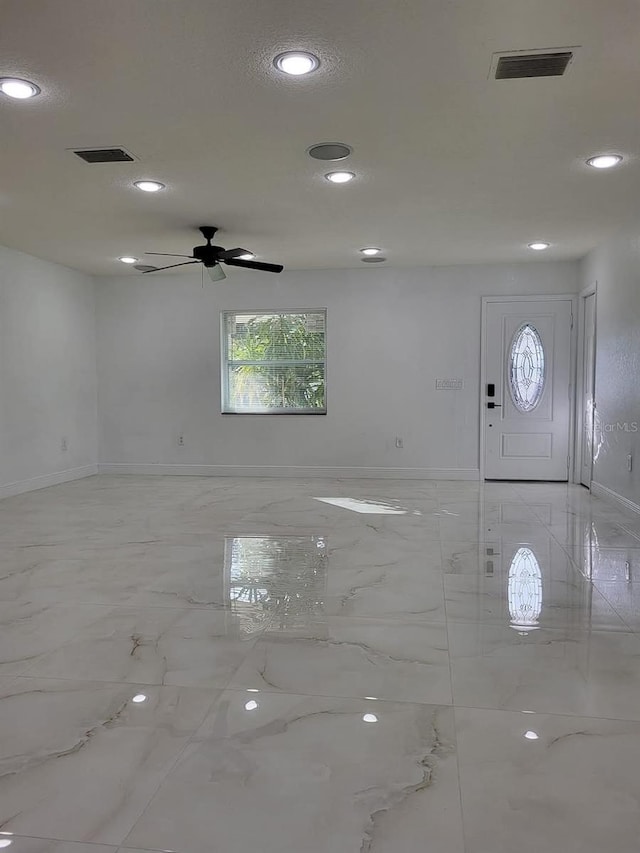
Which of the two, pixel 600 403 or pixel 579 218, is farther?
pixel 600 403

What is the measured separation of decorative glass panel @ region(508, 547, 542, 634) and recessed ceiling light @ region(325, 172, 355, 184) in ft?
8.55

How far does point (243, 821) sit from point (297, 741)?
0.37 meters

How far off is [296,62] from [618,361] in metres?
4.01

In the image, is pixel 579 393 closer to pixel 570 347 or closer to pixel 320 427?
pixel 570 347

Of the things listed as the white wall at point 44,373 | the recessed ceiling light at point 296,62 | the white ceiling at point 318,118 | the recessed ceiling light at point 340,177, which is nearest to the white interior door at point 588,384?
the white ceiling at point 318,118

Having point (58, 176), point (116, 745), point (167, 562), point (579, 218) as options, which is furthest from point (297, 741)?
point (579, 218)

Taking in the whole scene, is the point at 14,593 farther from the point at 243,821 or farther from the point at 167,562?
the point at 243,821

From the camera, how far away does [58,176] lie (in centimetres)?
410

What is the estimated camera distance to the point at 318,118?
3.22 metres

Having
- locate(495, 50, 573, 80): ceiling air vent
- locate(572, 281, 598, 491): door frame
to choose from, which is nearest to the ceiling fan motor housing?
locate(495, 50, 573, 80): ceiling air vent

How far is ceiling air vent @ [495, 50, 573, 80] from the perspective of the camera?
2621mm

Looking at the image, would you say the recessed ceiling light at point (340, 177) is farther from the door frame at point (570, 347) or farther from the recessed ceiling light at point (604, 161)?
the door frame at point (570, 347)

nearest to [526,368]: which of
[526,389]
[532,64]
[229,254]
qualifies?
[526,389]

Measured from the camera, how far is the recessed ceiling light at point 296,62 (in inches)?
103
